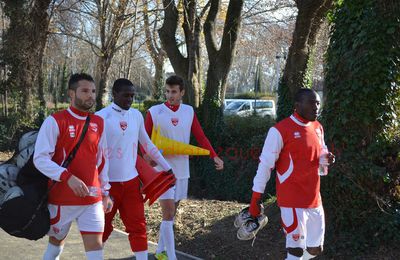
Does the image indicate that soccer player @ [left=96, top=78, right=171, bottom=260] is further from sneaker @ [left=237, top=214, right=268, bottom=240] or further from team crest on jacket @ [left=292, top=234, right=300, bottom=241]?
team crest on jacket @ [left=292, top=234, right=300, bottom=241]

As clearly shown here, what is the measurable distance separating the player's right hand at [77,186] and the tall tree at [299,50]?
24.6ft

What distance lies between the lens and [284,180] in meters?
4.65

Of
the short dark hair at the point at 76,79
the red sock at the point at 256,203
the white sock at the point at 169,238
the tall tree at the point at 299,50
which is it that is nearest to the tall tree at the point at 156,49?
the tall tree at the point at 299,50

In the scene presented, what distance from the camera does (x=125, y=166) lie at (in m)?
5.12

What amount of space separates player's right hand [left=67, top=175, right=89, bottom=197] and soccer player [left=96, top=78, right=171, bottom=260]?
1.05 meters

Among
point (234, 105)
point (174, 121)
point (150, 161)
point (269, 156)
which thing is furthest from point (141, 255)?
point (234, 105)

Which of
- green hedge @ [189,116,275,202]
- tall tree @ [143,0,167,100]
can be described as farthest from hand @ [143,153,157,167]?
tall tree @ [143,0,167,100]

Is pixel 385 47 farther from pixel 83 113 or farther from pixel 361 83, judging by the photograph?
pixel 83 113

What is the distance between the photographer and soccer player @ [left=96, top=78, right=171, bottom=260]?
16.8 feet

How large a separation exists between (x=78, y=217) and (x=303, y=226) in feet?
6.80

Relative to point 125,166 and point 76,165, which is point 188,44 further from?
point 76,165

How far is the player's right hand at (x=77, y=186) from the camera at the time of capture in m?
4.02

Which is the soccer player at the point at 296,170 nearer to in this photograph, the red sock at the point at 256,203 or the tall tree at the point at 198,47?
the red sock at the point at 256,203

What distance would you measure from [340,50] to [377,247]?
2.56m
